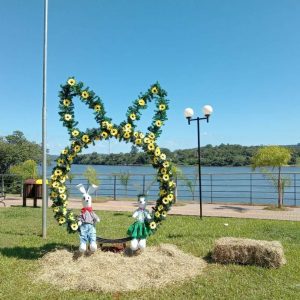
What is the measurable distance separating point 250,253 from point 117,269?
2126 mm

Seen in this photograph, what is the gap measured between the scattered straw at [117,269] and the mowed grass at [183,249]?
0.57 feet

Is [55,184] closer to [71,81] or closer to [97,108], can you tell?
[97,108]

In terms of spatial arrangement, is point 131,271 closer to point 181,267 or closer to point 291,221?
point 181,267

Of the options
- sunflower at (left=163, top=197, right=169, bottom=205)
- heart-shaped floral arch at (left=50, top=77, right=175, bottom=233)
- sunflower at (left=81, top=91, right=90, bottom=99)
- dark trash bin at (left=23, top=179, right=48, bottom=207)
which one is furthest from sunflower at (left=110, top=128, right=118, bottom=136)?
dark trash bin at (left=23, top=179, right=48, bottom=207)

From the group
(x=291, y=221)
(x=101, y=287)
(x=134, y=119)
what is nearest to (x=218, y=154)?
(x=291, y=221)

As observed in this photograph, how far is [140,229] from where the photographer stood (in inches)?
278

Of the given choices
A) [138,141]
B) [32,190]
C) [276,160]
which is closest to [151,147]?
[138,141]

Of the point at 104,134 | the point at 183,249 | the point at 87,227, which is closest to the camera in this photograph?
the point at 87,227

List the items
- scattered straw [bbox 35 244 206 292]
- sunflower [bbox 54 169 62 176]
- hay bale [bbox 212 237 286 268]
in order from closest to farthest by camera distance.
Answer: scattered straw [bbox 35 244 206 292] < hay bale [bbox 212 237 286 268] < sunflower [bbox 54 169 62 176]

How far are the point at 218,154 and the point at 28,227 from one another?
2008 centimetres

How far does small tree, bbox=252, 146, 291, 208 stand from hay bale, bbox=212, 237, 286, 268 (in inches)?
333

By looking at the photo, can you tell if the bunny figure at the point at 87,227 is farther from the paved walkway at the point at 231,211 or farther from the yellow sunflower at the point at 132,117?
the paved walkway at the point at 231,211

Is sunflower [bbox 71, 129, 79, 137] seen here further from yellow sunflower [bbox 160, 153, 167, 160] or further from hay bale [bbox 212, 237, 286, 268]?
hay bale [bbox 212, 237, 286, 268]

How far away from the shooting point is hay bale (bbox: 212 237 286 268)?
6.47m
